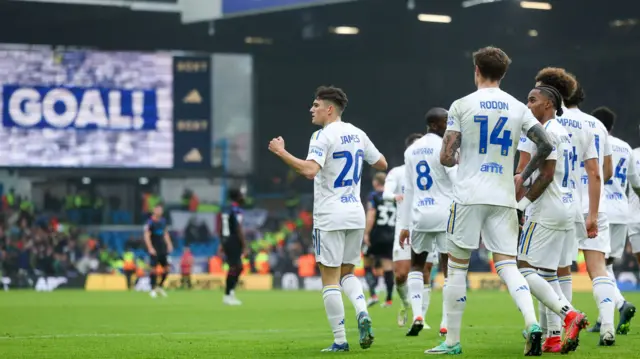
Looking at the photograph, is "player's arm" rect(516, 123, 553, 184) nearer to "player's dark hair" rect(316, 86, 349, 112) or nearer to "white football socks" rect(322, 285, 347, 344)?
"player's dark hair" rect(316, 86, 349, 112)

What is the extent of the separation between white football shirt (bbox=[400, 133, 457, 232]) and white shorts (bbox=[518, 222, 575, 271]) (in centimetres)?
295

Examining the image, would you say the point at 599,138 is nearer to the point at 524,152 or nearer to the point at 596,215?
the point at 596,215

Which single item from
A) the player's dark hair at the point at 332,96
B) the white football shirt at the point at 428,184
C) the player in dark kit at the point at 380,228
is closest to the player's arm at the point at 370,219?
the player in dark kit at the point at 380,228

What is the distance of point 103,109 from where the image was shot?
3162cm

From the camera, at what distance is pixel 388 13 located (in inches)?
1304

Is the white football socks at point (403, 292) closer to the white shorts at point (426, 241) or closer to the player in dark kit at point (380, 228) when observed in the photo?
the white shorts at point (426, 241)

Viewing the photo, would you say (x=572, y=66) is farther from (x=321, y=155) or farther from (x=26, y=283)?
(x=321, y=155)

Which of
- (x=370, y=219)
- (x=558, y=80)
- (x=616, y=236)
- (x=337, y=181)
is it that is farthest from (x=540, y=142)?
(x=370, y=219)

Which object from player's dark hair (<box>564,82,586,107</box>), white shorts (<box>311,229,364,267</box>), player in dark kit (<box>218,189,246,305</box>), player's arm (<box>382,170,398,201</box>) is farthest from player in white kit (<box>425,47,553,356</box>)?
player in dark kit (<box>218,189,246,305</box>)

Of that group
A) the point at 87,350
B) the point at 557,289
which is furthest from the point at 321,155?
the point at 87,350

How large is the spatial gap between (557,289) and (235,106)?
25.0m

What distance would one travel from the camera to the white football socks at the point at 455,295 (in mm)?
8398

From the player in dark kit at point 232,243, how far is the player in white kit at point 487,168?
42.5ft

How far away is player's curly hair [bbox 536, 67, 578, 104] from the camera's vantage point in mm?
9336
